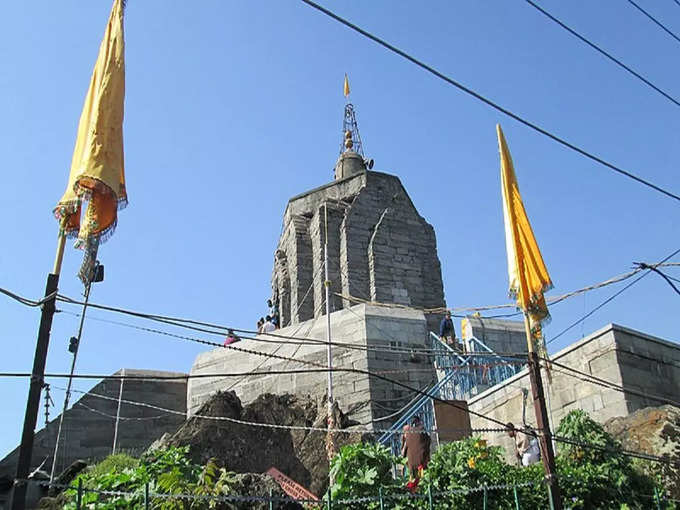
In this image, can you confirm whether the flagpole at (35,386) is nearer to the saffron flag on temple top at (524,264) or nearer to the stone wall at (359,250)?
the saffron flag on temple top at (524,264)

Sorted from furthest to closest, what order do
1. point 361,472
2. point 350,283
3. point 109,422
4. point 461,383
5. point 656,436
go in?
point 350,283 → point 109,422 → point 461,383 → point 656,436 → point 361,472

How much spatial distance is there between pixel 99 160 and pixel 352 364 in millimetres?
10689

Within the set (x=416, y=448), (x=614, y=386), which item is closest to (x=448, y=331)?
(x=614, y=386)

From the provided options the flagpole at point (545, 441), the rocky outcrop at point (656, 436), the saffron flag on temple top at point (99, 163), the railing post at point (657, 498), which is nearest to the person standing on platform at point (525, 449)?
the rocky outcrop at point (656, 436)

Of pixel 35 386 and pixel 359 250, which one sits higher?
pixel 359 250

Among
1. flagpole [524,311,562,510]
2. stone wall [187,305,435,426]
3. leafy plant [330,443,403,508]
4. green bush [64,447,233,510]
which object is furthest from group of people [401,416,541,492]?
stone wall [187,305,435,426]

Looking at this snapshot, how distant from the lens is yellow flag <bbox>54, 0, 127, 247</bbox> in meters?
7.11

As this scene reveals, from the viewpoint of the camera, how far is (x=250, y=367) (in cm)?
1889

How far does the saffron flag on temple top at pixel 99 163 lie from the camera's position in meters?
7.11

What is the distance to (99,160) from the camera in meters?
7.22

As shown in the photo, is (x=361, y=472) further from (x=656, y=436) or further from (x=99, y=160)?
(x=99, y=160)

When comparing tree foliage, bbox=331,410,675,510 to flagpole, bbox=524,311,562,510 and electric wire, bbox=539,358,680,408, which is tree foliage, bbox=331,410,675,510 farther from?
electric wire, bbox=539,358,680,408

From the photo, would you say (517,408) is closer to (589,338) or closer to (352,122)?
(589,338)

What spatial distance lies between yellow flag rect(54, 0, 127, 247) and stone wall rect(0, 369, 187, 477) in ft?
36.5
